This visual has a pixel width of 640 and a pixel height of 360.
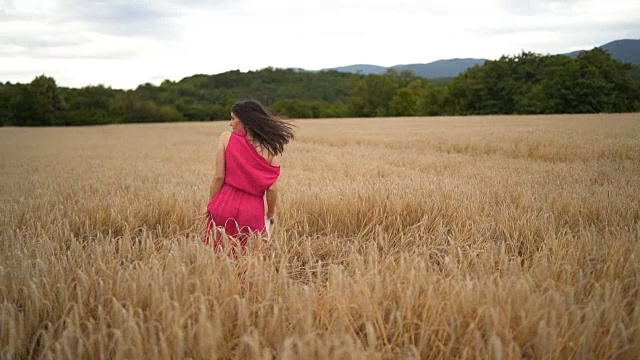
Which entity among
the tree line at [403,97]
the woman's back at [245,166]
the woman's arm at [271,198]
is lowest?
the woman's arm at [271,198]

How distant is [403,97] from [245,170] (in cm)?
8497

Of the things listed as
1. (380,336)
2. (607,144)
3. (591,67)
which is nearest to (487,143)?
(607,144)

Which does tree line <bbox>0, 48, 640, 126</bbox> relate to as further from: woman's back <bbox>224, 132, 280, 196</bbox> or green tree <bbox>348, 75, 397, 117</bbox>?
woman's back <bbox>224, 132, 280, 196</bbox>

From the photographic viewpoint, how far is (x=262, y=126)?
368cm

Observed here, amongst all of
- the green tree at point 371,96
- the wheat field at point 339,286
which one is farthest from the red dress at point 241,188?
the green tree at point 371,96

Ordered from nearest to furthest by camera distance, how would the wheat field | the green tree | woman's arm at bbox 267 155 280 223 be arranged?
the wheat field
woman's arm at bbox 267 155 280 223
the green tree

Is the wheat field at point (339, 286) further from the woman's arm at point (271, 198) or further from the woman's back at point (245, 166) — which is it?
the woman's back at point (245, 166)

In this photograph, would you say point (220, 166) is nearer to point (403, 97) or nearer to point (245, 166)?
point (245, 166)

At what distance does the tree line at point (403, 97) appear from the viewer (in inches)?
2372

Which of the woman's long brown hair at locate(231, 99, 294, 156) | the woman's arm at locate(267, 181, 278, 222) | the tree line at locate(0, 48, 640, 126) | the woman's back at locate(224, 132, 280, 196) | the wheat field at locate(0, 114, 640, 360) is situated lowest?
the wheat field at locate(0, 114, 640, 360)

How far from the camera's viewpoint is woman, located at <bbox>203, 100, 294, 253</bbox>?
3668mm

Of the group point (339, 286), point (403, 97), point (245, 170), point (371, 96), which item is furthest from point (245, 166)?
point (371, 96)

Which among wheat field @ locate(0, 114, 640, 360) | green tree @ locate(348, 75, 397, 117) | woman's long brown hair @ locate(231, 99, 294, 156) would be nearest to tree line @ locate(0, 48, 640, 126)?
green tree @ locate(348, 75, 397, 117)

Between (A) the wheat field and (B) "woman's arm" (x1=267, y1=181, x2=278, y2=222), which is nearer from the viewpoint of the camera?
(A) the wheat field
